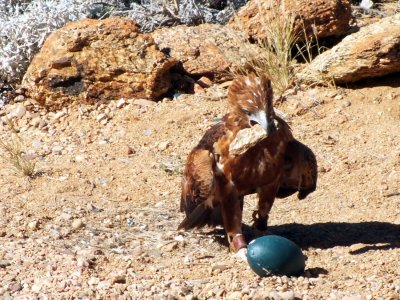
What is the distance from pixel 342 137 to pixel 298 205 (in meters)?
1.51

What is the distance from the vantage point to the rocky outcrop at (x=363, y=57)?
930 centimetres

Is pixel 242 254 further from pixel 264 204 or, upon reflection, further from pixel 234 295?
pixel 234 295

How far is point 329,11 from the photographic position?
10094 millimetres

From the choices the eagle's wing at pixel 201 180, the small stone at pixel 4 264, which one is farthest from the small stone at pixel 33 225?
the eagle's wing at pixel 201 180

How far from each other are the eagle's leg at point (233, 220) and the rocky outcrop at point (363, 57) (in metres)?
3.77

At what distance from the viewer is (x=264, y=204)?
20.5 ft

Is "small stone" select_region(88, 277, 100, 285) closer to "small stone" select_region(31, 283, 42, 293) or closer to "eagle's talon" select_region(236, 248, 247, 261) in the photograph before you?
"small stone" select_region(31, 283, 42, 293)

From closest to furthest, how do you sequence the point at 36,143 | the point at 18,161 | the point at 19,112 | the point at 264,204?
the point at 264,204 → the point at 18,161 → the point at 36,143 → the point at 19,112

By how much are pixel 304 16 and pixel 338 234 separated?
3.97 m

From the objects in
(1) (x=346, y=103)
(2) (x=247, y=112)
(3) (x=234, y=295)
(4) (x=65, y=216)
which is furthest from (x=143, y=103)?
(3) (x=234, y=295)

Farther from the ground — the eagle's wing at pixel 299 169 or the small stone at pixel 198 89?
the eagle's wing at pixel 299 169

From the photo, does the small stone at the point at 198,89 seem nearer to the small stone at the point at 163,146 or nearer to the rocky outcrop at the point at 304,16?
the rocky outcrop at the point at 304,16

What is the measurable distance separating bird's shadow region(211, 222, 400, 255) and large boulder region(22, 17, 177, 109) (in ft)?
9.73

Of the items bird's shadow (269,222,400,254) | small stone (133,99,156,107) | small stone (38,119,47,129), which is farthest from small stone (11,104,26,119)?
bird's shadow (269,222,400,254)
